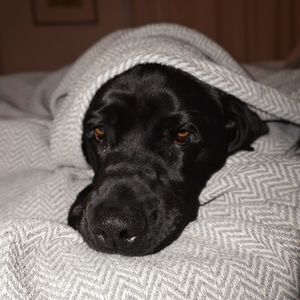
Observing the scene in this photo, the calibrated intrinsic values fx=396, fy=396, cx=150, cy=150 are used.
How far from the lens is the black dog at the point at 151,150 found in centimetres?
100

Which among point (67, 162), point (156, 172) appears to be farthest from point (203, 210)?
point (67, 162)

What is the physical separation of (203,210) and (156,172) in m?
0.19

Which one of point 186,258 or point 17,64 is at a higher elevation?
point 186,258

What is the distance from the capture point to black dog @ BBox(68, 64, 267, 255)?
3.30 ft

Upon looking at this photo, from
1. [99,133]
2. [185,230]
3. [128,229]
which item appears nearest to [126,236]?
[128,229]

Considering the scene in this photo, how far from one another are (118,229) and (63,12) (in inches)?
174

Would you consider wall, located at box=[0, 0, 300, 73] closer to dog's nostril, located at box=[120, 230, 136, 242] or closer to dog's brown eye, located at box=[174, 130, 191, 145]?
dog's brown eye, located at box=[174, 130, 191, 145]

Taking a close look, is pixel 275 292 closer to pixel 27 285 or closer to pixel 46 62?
pixel 27 285

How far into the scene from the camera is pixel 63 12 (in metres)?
4.83

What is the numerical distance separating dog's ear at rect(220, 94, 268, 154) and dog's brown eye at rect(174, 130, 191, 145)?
9.2 inches

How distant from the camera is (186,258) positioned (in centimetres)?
88

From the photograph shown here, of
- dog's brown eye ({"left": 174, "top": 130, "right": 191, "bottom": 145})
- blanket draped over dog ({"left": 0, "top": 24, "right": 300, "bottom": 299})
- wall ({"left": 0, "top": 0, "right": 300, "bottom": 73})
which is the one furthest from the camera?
wall ({"left": 0, "top": 0, "right": 300, "bottom": 73})

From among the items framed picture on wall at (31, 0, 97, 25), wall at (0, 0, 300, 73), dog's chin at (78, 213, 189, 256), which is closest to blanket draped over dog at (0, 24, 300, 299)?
dog's chin at (78, 213, 189, 256)

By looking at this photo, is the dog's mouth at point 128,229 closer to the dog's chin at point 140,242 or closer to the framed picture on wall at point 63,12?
the dog's chin at point 140,242
